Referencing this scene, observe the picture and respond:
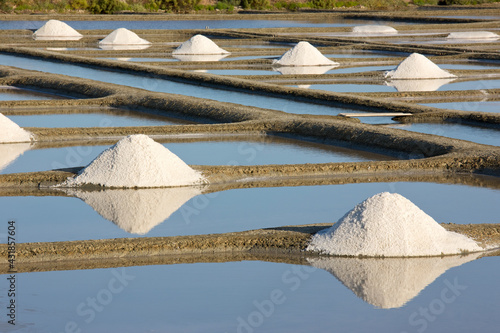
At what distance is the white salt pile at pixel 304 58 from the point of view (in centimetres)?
1384

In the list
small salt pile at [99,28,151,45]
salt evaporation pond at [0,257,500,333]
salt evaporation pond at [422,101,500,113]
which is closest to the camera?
salt evaporation pond at [0,257,500,333]

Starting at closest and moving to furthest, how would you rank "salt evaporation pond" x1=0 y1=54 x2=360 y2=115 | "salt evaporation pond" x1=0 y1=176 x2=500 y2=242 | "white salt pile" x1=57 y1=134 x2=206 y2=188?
"salt evaporation pond" x1=0 y1=176 x2=500 y2=242
"white salt pile" x1=57 y1=134 x2=206 y2=188
"salt evaporation pond" x1=0 y1=54 x2=360 y2=115

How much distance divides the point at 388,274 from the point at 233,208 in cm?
144

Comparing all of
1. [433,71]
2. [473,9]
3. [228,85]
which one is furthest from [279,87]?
[473,9]

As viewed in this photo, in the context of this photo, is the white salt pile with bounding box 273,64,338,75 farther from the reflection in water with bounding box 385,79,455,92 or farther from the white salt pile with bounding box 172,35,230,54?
the white salt pile with bounding box 172,35,230,54

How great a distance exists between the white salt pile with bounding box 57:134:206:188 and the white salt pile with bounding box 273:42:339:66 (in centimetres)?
826

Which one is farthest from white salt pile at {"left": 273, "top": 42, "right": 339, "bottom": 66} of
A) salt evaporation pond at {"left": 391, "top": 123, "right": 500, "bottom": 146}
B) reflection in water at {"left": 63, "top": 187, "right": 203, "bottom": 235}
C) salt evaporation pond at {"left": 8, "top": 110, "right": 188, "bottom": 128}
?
reflection in water at {"left": 63, "top": 187, "right": 203, "bottom": 235}

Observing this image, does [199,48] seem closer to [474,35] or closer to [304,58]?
[304,58]

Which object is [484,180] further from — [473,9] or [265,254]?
[473,9]

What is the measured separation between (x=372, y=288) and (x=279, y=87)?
6.81 m

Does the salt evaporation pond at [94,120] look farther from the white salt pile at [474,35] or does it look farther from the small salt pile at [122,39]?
the white salt pile at [474,35]

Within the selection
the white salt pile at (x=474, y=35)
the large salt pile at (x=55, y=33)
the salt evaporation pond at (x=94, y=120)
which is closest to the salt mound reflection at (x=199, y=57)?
the large salt pile at (x=55, y=33)

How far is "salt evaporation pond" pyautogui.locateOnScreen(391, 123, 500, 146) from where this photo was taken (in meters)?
7.45

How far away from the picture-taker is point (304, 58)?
13.9 m
